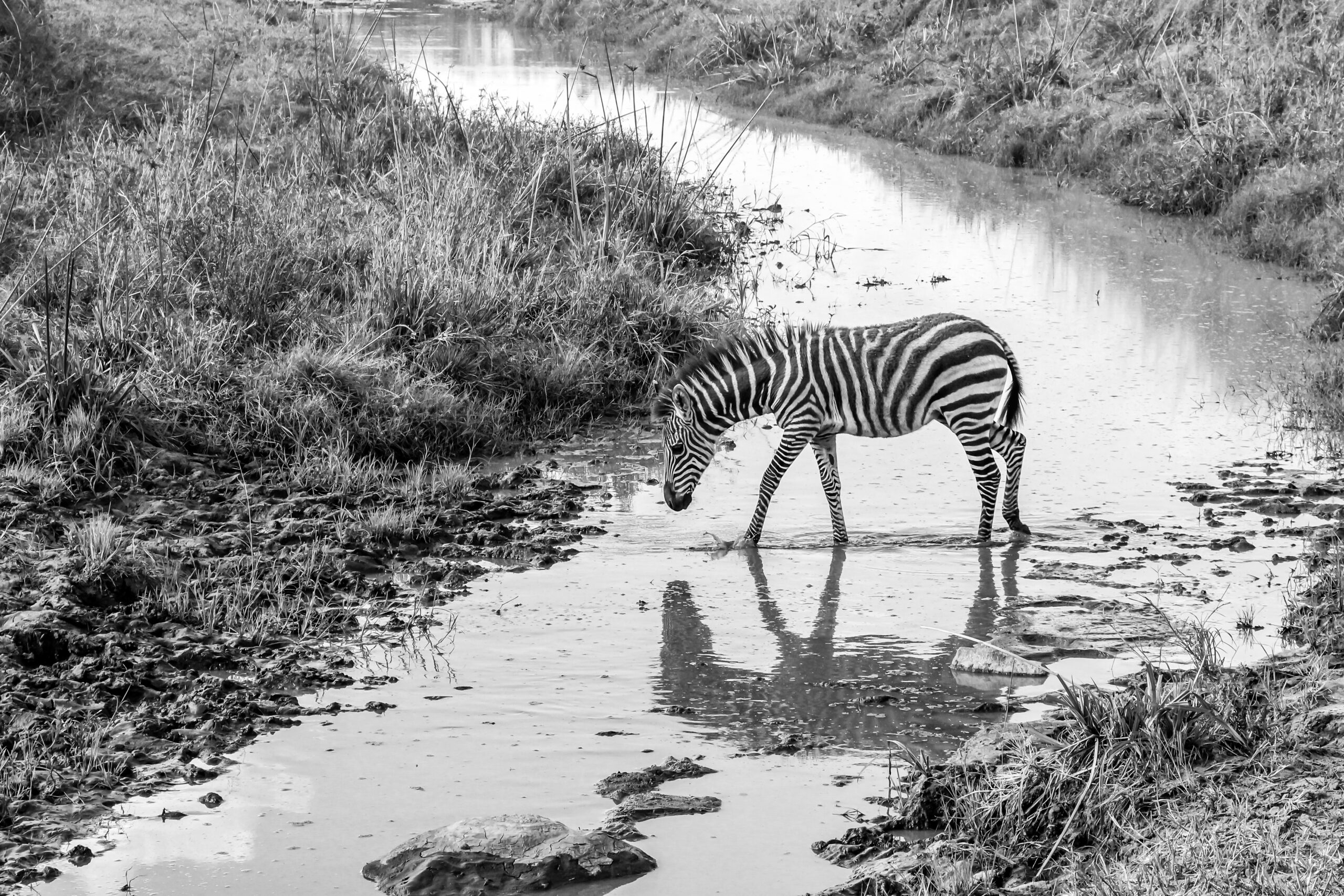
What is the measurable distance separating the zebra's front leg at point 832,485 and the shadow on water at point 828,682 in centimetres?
65

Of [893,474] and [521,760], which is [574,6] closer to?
[893,474]

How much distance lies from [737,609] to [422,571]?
5.65 feet

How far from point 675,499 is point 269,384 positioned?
2735 mm

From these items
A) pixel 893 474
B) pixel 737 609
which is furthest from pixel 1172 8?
pixel 737 609

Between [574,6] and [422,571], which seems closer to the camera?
[422,571]

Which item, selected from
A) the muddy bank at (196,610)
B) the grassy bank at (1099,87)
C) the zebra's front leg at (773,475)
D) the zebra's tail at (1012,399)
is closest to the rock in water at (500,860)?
the muddy bank at (196,610)

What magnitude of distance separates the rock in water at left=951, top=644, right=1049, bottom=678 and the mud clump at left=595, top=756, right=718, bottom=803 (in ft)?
4.89

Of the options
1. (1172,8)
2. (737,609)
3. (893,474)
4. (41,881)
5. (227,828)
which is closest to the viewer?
(41,881)

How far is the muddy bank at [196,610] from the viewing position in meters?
5.14

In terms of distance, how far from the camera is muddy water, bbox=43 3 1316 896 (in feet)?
15.9

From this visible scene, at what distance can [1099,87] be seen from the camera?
19.2 m

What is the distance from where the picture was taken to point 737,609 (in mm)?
7023

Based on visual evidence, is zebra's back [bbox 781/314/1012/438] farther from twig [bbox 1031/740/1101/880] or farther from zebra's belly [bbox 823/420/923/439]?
twig [bbox 1031/740/1101/880]

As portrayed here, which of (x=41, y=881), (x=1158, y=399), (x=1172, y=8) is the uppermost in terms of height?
(x=1172, y=8)
